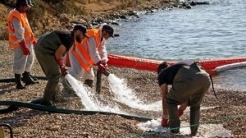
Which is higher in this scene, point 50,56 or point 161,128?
point 50,56

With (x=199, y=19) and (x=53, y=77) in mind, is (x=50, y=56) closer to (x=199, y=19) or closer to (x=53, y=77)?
(x=53, y=77)

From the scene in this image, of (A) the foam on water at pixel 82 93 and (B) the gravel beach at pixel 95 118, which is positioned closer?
(B) the gravel beach at pixel 95 118

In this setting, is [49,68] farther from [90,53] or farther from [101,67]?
[101,67]

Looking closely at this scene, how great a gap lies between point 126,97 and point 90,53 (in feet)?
7.50

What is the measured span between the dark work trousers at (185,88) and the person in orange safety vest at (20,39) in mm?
4191

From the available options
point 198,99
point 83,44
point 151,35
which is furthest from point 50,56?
point 151,35

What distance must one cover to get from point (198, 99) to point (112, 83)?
12.8 ft

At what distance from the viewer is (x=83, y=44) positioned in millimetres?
10234

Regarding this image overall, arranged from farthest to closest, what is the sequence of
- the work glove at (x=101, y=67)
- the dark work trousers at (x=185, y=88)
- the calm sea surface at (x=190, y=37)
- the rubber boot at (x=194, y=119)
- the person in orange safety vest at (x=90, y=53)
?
the calm sea surface at (x=190, y=37) → the work glove at (x=101, y=67) → the person in orange safety vest at (x=90, y=53) → the rubber boot at (x=194, y=119) → the dark work trousers at (x=185, y=88)

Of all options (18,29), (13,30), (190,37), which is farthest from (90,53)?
(190,37)

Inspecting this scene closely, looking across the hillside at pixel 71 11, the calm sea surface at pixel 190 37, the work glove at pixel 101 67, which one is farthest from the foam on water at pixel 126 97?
the hillside at pixel 71 11

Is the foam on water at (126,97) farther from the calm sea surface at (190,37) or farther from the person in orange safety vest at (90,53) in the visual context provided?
the calm sea surface at (190,37)

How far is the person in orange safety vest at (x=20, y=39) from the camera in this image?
10.8 m

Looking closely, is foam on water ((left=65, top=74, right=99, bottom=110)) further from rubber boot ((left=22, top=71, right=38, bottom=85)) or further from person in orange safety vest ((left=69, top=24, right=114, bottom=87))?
rubber boot ((left=22, top=71, right=38, bottom=85))
